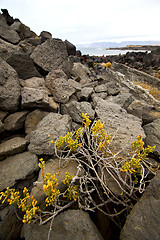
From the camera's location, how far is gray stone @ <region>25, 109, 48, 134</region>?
2365 mm

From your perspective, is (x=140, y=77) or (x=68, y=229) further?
(x=140, y=77)

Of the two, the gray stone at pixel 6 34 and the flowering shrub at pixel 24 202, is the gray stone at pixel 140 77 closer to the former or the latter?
the gray stone at pixel 6 34

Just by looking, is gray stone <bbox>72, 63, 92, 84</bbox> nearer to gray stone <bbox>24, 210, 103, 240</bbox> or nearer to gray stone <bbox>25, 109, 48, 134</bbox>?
gray stone <bbox>25, 109, 48, 134</bbox>

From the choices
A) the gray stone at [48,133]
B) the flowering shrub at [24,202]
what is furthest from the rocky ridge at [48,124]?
the flowering shrub at [24,202]

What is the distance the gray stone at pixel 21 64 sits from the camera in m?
2.88

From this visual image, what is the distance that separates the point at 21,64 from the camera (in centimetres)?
300

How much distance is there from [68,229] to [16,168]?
1119 mm

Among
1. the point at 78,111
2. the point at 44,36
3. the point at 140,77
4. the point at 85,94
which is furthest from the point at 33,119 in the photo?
the point at 44,36

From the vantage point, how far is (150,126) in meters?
2.46

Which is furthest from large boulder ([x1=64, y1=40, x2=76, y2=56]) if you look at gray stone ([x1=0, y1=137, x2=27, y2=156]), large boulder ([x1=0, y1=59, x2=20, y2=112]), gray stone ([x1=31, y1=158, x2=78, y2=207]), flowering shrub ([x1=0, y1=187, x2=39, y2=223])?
flowering shrub ([x1=0, y1=187, x2=39, y2=223])

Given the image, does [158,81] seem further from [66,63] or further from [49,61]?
[49,61]

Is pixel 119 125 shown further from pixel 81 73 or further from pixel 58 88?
pixel 81 73

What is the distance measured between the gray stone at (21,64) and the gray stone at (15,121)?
1.27m

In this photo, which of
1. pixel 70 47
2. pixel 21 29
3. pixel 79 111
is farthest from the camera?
pixel 70 47
